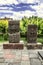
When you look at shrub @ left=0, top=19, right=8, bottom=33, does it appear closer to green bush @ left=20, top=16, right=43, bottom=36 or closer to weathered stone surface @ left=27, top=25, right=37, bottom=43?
green bush @ left=20, top=16, right=43, bottom=36

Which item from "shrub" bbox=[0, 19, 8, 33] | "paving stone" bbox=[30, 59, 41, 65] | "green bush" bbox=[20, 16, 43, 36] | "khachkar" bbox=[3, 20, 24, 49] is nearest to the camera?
"paving stone" bbox=[30, 59, 41, 65]

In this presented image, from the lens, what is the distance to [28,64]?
23.9ft

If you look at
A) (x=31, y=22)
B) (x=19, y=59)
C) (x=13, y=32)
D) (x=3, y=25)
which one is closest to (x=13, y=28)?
(x=13, y=32)

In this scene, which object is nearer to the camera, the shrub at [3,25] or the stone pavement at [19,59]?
the stone pavement at [19,59]

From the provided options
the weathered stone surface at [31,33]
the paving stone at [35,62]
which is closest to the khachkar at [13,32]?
the weathered stone surface at [31,33]

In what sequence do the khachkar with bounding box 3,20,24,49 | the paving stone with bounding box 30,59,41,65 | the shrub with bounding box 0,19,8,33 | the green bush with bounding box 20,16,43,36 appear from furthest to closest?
the shrub with bounding box 0,19,8,33 < the green bush with bounding box 20,16,43,36 < the khachkar with bounding box 3,20,24,49 < the paving stone with bounding box 30,59,41,65

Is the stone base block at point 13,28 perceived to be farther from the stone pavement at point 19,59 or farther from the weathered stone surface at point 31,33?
the stone pavement at point 19,59

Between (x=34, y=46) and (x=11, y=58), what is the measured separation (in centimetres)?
236

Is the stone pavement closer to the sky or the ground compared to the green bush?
closer to the sky

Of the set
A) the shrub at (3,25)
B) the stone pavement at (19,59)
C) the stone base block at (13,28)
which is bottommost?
the shrub at (3,25)

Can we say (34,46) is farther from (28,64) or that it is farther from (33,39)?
(28,64)

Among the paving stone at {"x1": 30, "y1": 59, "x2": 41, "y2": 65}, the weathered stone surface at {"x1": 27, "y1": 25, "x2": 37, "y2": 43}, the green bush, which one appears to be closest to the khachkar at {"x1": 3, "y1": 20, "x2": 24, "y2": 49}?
the weathered stone surface at {"x1": 27, "y1": 25, "x2": 37, "y2": 43}

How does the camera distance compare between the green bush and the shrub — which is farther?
the shrub

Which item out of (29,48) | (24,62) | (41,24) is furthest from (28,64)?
(41,24)
